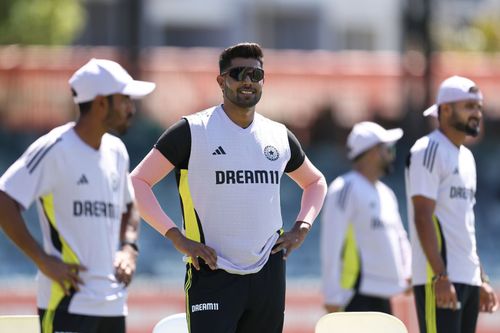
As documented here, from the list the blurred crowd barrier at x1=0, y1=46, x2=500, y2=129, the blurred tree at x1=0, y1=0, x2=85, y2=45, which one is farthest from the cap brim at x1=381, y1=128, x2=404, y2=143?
the blurred tree at x1=0, y1=0, x2=85, y2=45

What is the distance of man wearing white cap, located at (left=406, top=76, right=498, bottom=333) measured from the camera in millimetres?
8125

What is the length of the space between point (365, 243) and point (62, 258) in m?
4.11

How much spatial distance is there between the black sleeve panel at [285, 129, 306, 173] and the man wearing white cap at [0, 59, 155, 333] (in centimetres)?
86

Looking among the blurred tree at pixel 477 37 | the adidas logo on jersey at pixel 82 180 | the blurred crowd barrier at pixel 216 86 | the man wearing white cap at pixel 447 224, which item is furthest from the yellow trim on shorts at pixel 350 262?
the blurred tree at pixel 477 37

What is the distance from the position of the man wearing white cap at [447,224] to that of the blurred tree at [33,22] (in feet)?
66.5

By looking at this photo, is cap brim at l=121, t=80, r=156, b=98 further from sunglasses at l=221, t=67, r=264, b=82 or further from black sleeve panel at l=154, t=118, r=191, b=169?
sunglasses at l=221, t=67, r=264, b=82

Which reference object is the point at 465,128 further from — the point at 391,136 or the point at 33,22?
the point at 33,22

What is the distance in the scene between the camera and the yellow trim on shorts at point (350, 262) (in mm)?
10578

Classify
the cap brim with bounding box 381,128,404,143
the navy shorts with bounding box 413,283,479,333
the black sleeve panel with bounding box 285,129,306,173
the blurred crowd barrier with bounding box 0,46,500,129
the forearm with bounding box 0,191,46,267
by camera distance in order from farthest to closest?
the blurred crowd barrier with bounding box 0,46,500,129
the cap brim with bounding box 381,128,404,143
the navy shorts with bounding box 413,283,479,333
the black sleeve panel with bounding box 285,129,306,173
the forearm with bounding box 0,191,46,267

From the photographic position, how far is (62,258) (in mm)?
6984

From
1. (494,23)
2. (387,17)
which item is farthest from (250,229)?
(387,17)

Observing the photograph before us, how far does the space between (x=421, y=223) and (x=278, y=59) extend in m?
17.7

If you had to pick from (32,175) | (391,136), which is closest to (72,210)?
(32,175)

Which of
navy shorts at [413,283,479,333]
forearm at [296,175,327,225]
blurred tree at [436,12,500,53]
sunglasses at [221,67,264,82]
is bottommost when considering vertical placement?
navy shorts at [413,283,479,333]
